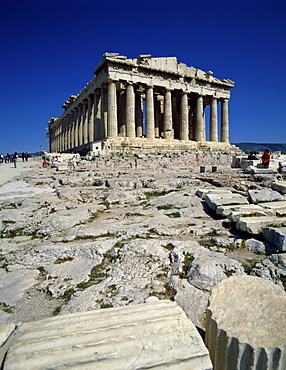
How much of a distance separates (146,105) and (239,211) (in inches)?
954

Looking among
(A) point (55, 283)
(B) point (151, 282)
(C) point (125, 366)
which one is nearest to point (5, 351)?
(C) point (125, 366)

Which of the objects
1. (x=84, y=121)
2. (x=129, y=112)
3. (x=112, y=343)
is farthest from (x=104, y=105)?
(x=112, y=343)

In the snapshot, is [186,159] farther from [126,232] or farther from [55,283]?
[55,283]

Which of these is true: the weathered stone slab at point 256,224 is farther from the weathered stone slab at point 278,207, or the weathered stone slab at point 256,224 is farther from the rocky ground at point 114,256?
the weathered stone slab at point 278,207

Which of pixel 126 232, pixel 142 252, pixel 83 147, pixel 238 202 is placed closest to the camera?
pixel 142 252

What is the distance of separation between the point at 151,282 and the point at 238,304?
1.67 m

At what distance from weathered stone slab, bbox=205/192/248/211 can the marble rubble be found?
37 mm

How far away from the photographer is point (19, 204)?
815 centimetres

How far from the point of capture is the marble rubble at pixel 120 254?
138 inches

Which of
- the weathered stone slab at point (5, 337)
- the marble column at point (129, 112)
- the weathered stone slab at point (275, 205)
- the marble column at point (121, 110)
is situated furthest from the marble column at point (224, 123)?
the weathered stone slab at point (5, 337)

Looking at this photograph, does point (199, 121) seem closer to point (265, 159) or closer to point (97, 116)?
point (97, 116)

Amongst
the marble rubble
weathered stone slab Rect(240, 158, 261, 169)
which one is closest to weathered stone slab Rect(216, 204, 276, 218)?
the marble rubble

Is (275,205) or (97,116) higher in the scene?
(97,116)

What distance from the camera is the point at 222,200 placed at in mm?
7516
